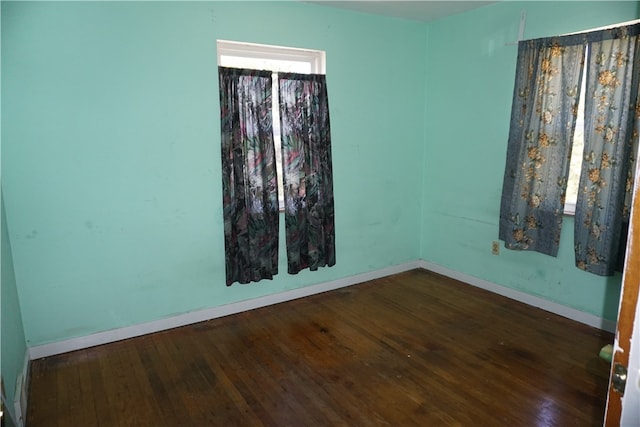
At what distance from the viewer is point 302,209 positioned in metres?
3.32

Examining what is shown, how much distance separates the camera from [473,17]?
3441 millimetres

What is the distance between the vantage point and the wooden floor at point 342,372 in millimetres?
2064

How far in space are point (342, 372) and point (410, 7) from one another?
2851 mm

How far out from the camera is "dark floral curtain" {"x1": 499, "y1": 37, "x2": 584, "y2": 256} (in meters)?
2.83

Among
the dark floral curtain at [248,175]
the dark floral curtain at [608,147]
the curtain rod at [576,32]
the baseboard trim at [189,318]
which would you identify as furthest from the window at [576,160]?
the dark floral curtain at [248,175]

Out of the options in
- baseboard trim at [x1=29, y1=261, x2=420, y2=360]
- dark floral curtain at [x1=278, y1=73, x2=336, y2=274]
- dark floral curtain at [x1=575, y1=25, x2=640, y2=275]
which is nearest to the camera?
dark floral curtain at [x1=575, y1=25, x2=640, y2=275]

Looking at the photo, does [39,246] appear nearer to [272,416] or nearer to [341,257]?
[272,416]

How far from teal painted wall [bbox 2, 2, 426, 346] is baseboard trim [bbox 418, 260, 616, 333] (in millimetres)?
1512

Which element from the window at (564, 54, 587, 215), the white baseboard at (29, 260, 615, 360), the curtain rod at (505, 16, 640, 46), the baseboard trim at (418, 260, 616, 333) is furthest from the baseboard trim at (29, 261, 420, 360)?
the curtain rod at (505, 16, 640, 46)

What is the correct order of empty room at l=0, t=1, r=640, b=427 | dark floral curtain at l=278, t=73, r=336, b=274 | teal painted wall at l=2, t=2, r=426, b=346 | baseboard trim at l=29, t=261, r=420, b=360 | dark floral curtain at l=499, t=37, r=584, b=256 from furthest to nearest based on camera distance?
1. dark floral curtain at l=278, t=73, r=336, b=274
2. dark floral curtain at l=499, t=37, r=584, b=256
3. baseboard trim at l=29, t=261, r=420, b=360
4. teal painted wall at l=2, t=2, r=426, b=346
5. empty room at l=0, t=1, r=640, b=427

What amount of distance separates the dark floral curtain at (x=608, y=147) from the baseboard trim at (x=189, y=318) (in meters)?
1.78

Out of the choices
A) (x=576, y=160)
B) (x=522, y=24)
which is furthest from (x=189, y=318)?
(x=522, y=24)

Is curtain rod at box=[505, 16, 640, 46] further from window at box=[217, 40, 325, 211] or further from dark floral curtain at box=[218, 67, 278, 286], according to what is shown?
dark floral curtain at box=[218, 67, 278, 286]

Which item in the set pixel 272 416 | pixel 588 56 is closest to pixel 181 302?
pixel 272 416
